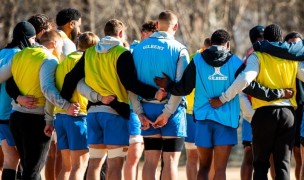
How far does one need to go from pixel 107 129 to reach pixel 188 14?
17.5 metres

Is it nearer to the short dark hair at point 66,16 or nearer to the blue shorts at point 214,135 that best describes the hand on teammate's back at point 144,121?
the blue shorts at point 214,135

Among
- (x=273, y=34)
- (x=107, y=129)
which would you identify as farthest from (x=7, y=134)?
(x=273, y=34)

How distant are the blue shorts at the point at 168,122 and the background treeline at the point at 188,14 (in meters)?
15.2

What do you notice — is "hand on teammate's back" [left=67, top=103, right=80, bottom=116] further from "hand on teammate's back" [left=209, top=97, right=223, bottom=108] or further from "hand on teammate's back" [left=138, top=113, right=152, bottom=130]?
"hand on teammate's back" [left=209, top=97, right=223, bottom=108]

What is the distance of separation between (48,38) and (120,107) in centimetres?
137

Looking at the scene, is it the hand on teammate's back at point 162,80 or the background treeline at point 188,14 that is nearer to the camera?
the hand on teammate's back at point 162,80

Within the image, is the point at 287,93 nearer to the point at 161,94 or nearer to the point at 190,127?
the point at 161,94

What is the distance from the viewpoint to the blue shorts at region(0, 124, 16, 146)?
1266 centimetres

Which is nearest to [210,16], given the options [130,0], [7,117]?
[130,0]

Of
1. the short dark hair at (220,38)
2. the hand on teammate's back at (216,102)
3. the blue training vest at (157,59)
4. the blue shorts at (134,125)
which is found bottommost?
the blue shorts at (134,125)

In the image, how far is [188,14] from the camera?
1139 inches

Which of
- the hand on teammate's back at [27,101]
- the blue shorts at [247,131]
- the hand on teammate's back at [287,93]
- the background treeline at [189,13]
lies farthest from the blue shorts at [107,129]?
the background treeline at [189,13]

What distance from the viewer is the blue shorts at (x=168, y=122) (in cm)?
1188

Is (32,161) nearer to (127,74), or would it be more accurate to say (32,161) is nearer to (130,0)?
(127,74)
